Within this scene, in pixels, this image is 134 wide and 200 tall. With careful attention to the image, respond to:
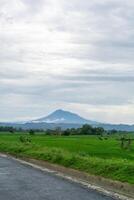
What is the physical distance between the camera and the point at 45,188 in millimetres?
14711

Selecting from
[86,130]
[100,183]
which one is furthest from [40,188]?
[86,130]

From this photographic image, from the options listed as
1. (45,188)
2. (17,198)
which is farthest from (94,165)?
(17,198)

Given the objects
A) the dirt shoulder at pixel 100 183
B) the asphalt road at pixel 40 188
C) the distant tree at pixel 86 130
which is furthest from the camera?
the distant tree at pixel 86 130

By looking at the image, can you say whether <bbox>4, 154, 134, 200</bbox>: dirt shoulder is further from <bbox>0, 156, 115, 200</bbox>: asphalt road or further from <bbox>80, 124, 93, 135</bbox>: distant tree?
<bbox>80, 124, 93, 135</bbox>: distant tree

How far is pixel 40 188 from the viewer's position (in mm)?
14727

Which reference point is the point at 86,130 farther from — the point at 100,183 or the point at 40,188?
the point at 40,188

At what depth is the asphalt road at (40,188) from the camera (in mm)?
12859

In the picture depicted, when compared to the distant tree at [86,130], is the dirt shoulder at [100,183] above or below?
below

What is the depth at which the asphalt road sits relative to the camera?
1286cm

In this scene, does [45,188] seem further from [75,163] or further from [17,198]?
[75,163]

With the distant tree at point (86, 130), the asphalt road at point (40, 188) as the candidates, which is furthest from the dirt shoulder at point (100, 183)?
the distant tree at point (86, 130)

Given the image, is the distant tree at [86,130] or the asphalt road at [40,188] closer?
the asphalt road at [40,188]

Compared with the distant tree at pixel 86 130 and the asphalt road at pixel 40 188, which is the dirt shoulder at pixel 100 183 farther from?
the distant tree at pixel 86 130

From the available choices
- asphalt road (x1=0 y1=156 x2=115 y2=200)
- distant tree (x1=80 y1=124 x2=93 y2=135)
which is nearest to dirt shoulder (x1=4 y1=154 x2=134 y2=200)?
asphalt road (x1=0 y1=156 x2=115 y2=200)
